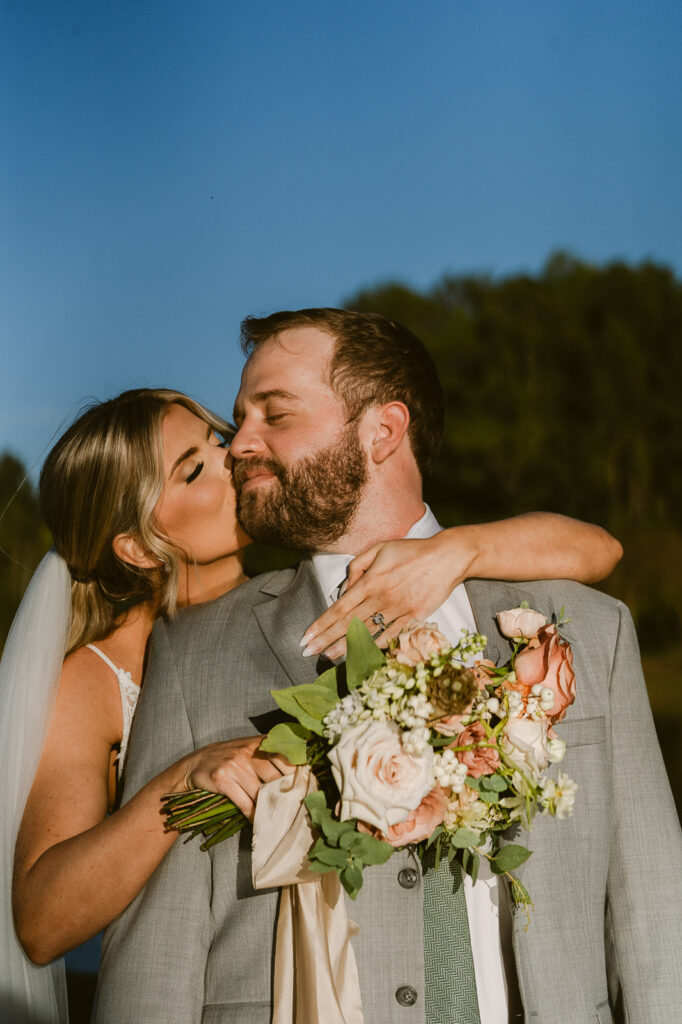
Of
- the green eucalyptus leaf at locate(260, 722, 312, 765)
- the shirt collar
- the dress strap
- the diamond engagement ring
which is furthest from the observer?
the dress strap

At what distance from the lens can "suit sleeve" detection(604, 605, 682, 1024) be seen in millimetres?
2109

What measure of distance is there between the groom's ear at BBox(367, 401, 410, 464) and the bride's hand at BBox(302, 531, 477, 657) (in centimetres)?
42

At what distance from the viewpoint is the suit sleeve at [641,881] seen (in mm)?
2109

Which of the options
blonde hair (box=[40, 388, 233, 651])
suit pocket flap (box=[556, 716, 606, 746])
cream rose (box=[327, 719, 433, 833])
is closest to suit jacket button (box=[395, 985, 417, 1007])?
cream rose (box=[327, 719, 433, 833])

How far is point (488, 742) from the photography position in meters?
1.74

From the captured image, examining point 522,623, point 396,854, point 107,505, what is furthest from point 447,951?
point 107,505

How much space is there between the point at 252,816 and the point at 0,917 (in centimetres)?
102

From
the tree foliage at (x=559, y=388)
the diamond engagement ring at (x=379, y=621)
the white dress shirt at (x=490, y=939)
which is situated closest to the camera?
the white dress shirt at (x=490, y=939)

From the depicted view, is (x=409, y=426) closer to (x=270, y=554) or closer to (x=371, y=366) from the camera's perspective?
(x=371, y=366)

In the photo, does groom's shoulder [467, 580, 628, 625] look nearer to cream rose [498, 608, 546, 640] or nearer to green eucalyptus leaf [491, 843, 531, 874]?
cream rose [498, 608, 546, 640]

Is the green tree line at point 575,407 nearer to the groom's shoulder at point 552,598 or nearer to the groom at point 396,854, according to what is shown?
the groom at point 396,854

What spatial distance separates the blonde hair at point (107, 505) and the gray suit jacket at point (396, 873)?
340 mm

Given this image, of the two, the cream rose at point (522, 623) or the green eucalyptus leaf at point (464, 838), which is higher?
the cream rose at point (522, 623)

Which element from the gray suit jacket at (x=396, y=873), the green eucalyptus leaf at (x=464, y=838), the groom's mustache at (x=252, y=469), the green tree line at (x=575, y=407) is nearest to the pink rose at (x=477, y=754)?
the green eucalyptus leaf at (x=464, y=838)
